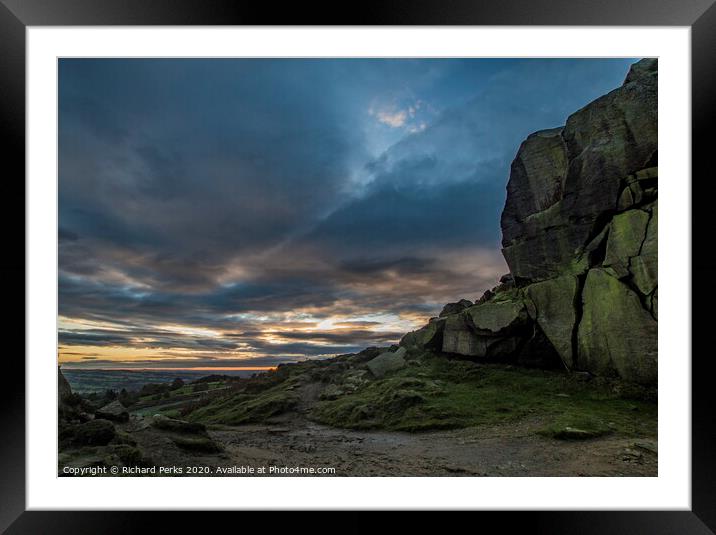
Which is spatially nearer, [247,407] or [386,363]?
[247,407]

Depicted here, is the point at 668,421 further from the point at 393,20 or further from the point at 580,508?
the point at 393,20

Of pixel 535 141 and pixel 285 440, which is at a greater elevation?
pixel 535 141

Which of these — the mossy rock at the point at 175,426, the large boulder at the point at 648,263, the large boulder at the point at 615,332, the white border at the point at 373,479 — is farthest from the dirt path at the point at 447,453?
the large boulder at the point at 648,263

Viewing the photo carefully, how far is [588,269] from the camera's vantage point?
8.85 m

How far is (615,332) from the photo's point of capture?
25.2 ft

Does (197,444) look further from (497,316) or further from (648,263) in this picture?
(648,263)

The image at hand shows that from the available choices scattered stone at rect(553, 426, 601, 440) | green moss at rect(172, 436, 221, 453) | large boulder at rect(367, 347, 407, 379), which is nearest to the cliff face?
large boulder at rect(367, 347, 407, 379)

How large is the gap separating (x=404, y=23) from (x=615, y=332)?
8.25m

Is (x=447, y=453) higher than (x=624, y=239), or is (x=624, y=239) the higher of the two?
(x=624, y=239)

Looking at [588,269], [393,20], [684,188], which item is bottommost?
[588,269]

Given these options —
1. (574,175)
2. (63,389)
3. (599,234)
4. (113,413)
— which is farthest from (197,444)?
(574,175)

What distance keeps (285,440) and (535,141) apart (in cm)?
1164

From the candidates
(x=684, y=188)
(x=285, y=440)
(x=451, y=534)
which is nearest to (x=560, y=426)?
(x=451, y=534)

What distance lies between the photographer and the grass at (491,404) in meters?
6.53
